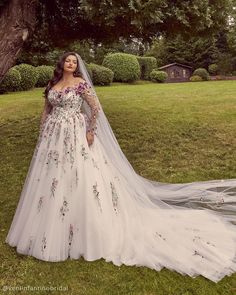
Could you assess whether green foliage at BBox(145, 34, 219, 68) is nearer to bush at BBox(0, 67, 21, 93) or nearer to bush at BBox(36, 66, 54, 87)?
bush at BBox(36, 66, 54, 87)

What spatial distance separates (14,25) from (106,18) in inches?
74.1

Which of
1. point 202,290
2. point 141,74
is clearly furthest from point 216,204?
point 141,74

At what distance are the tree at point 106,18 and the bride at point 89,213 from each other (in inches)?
84.4

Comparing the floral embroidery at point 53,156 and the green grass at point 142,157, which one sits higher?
the floral embroidery at point 53,156

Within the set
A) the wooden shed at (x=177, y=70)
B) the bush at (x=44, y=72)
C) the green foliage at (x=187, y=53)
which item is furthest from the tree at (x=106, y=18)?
the wooden shed at (x=177, y=70)

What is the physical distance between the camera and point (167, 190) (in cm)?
685

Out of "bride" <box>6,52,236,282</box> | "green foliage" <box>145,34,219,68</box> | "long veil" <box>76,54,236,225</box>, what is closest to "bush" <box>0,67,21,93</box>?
"long veil" <box>76,54,236,225</box>

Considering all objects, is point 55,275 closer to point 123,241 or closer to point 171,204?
point 123,241

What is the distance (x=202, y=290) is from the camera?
4.25 metres

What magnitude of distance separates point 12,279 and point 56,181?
1305 millimetres

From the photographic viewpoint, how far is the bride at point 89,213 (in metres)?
4.96

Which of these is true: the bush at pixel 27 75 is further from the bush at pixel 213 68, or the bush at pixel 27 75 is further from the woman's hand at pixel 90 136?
the bush at pixel 213 68

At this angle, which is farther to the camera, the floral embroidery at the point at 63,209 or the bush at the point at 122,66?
the bush at the point at 122,66

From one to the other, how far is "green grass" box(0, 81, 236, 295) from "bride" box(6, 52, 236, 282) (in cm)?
20
